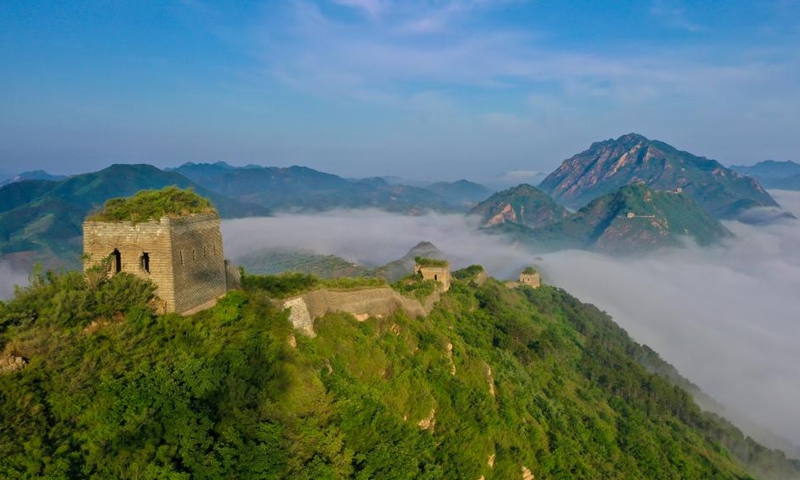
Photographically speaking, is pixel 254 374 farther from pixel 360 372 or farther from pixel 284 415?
pixel 360 372

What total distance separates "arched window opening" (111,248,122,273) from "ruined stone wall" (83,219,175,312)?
0.09ft

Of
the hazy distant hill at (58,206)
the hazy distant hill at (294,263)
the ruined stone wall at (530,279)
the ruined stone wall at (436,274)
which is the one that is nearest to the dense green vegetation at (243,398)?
the ruined stone wall at (436,274)

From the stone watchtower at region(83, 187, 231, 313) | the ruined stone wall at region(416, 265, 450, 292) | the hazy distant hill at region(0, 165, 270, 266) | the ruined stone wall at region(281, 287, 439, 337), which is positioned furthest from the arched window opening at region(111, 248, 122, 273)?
the hazy distant hill at region(0, 165, 270, 266)

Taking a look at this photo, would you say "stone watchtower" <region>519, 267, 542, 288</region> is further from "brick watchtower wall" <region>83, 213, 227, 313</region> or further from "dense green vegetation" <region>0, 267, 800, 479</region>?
"brick watchtower wall" <region>83, 213, 227, 313</region>

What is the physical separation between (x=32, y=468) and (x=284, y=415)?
4.97 meters

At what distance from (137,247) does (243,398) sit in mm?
5256

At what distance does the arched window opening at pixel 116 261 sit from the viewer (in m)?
14.1

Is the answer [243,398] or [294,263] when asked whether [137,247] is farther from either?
[294,263]

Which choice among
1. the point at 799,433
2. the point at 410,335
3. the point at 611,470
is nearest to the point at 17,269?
the point at 410,335

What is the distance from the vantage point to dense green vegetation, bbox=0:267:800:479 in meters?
10.5

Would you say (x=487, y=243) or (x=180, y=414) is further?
(x=487, y=243)

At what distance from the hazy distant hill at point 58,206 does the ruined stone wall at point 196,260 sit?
71125 mm

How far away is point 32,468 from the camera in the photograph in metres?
9.25

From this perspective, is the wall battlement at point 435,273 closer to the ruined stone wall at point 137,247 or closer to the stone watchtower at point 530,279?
the ruined stone wall at point 137,247
